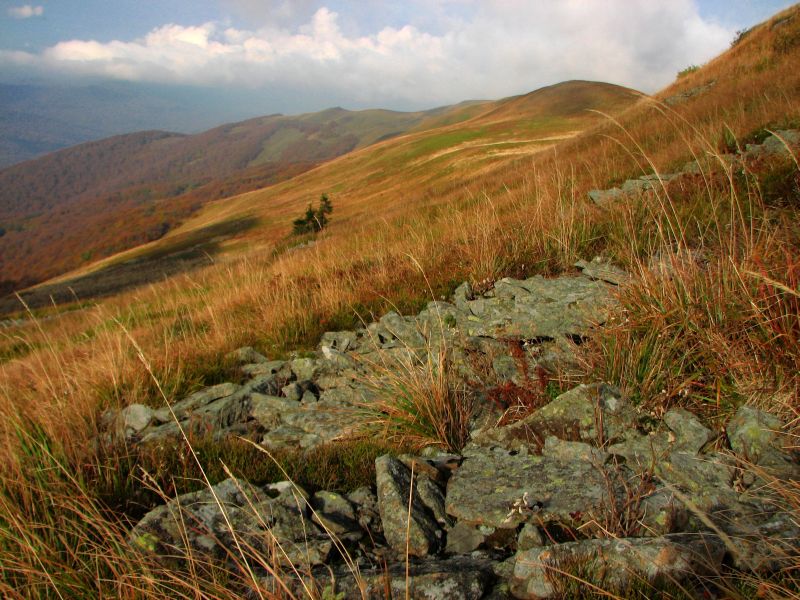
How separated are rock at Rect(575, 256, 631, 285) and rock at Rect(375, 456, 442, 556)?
2219 millimetres

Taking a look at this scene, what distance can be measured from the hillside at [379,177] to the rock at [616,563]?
32.8 m

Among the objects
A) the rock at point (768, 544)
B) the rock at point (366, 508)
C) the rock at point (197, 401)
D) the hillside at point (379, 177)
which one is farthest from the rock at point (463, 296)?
the hillside at point (379, 177)

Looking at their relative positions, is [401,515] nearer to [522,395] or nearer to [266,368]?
[522,395]

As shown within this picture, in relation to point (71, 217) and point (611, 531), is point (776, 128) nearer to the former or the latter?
point (611, 531)

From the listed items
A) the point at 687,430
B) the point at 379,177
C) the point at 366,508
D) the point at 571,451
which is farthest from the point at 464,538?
the point at 379,177

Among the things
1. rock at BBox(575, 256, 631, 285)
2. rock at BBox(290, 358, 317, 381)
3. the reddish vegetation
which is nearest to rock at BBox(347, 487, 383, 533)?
the reddish vegetation

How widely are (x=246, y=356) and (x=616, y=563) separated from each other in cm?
419

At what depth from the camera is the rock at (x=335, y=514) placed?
2.26 metres

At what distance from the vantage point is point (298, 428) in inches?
137

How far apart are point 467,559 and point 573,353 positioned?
1.76 m

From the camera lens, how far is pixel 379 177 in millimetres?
57938

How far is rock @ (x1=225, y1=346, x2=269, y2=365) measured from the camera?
195 inches

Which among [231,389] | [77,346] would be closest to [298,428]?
[231,389]

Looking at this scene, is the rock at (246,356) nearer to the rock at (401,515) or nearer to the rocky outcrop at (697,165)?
the rock at (401,515)
